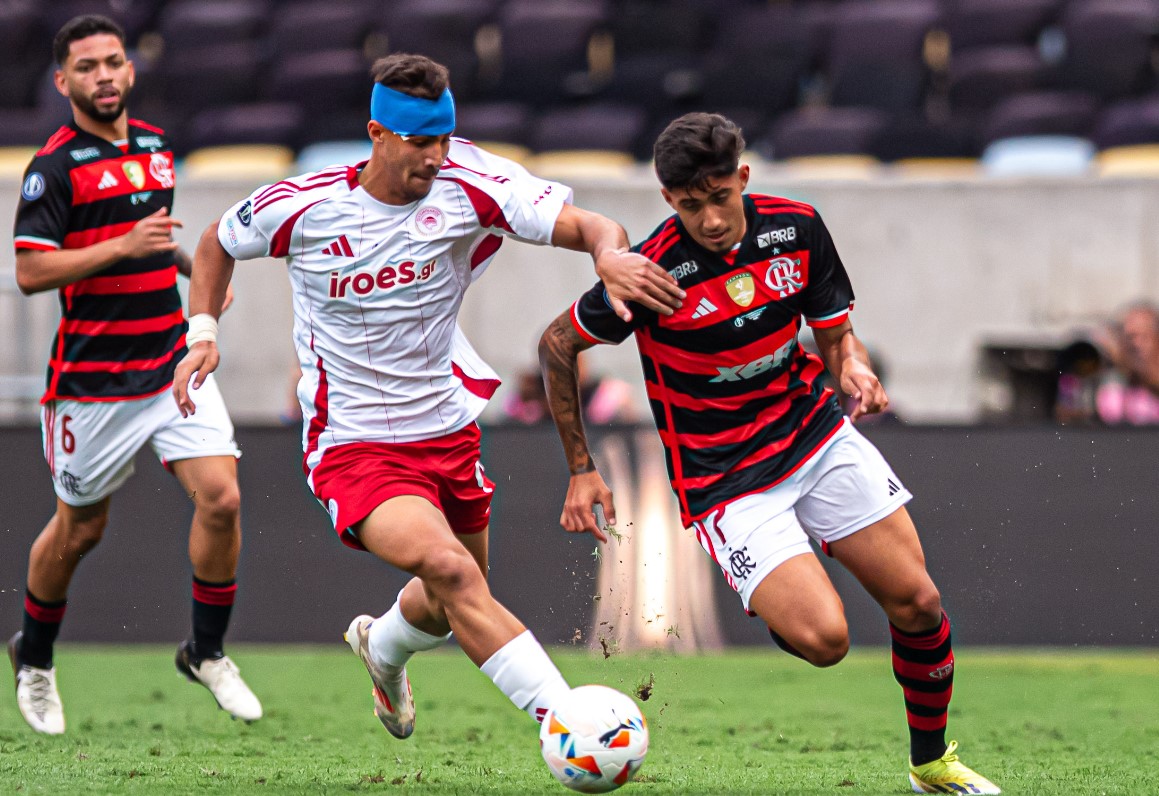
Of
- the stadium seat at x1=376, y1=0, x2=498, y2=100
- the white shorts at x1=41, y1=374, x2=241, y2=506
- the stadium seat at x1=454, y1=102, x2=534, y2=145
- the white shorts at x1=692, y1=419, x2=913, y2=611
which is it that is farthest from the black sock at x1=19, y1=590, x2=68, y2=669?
the stadium seat at x1=376, y1=0, x2=498, y2=100

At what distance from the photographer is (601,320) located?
5008mm

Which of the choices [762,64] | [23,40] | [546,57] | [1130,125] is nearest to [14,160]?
[23,40]

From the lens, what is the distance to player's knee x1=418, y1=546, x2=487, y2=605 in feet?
15.1

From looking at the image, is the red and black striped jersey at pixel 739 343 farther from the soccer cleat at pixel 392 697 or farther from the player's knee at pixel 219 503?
the player's knee at pixel 219 503

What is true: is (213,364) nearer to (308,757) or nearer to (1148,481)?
(308,757)

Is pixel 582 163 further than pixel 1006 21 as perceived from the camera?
No

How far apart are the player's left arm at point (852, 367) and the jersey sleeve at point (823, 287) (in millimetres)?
36

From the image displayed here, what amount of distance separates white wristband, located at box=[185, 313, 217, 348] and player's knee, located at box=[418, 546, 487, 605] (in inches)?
41.1

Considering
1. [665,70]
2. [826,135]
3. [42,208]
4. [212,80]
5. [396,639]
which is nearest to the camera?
[396,639]

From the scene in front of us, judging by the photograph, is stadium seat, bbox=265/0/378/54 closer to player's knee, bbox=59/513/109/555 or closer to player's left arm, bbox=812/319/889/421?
player's knee, bbox=59/513/109/555

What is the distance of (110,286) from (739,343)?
2.75 meters

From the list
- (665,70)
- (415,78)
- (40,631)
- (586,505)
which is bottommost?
(40,631)

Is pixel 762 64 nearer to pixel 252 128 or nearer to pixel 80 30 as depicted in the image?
pixel 252 128

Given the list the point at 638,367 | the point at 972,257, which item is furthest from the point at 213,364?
the point at 972,257
